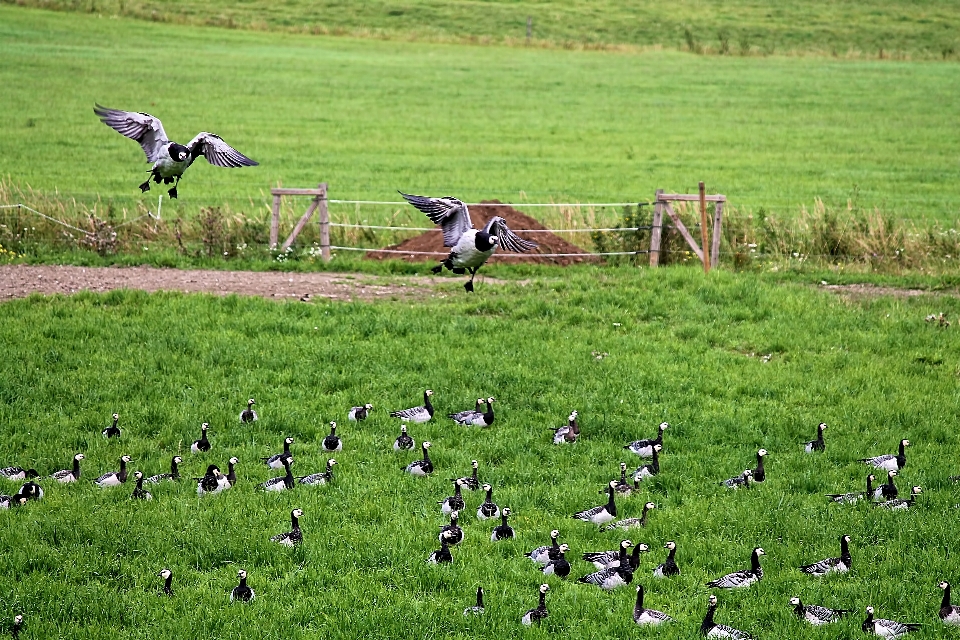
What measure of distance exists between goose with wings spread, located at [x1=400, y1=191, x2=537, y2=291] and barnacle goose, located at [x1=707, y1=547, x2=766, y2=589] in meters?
4.18

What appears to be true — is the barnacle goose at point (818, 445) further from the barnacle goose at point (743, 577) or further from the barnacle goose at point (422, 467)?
the barnacle goose at point (422, 467)

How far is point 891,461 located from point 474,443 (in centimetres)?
578

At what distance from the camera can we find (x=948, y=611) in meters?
10.4

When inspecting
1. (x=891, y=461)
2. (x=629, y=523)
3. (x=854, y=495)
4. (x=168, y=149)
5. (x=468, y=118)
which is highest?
(x=168, y=149)

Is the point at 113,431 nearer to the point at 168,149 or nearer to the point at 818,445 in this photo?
the point at 168,149

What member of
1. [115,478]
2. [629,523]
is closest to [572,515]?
[629,523]

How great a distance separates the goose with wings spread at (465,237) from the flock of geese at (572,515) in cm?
278

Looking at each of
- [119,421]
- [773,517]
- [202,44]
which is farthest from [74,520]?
[202,44]

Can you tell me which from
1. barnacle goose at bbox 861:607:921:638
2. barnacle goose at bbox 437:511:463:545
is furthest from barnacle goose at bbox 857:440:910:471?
barnacle goose at bbox 437:511:463:545

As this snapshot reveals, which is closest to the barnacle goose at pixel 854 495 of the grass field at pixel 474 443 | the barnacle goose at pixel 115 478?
the grass field at pixel 474 443

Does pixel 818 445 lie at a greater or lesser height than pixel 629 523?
greater

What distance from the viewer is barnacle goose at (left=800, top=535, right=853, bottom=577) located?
37.8 ft

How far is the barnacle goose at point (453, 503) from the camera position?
513 inches

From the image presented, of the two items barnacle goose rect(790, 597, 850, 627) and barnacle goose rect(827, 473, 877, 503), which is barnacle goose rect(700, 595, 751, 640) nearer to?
barnacle goose rect(790, 597, 850, 627)
